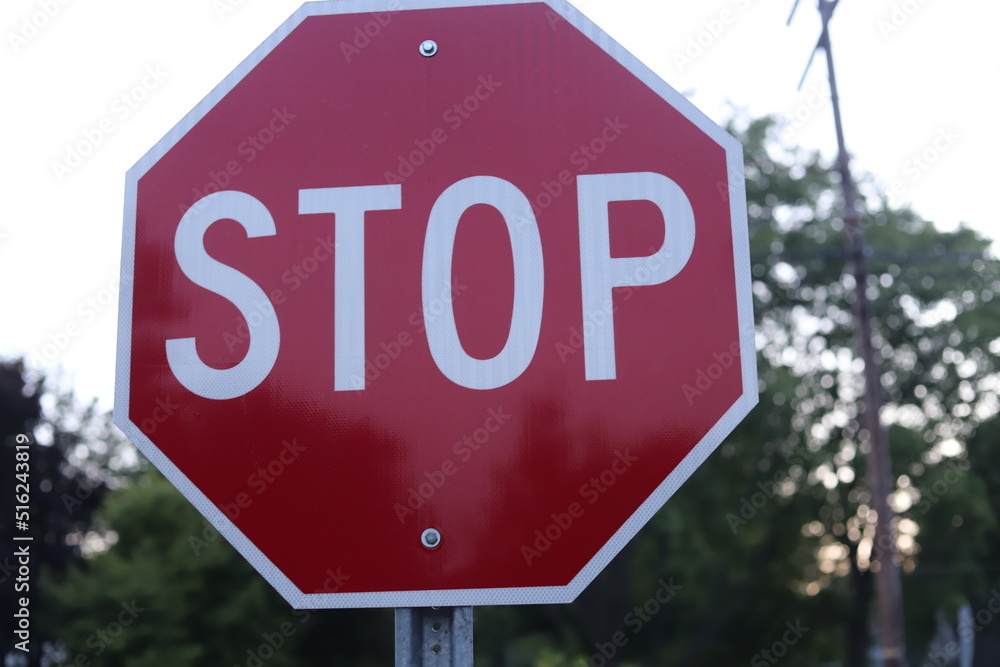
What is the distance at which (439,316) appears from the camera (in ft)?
4.26

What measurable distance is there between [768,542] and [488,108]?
75.7 feet

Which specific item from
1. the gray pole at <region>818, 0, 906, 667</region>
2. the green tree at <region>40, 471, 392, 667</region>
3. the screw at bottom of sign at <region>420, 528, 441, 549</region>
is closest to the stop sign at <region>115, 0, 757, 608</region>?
the screw at bottom of sign at <region>420, 528, 441, 549</region>

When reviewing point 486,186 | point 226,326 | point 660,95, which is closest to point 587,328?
point 486,186

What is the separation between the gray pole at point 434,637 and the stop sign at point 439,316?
0.11 ft

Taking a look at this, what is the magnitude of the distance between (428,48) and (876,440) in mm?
12285

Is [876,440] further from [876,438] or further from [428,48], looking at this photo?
[428,48]

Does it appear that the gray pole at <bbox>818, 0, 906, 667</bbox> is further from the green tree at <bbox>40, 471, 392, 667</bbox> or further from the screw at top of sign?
the green tree at <bbox>40, 471, 392, 667</bbox>

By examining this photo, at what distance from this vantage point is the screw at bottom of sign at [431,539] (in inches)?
49.0

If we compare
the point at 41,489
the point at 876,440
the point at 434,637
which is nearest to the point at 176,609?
the point at 41,489

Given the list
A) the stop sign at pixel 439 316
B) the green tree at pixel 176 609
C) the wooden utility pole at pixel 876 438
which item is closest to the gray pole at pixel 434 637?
the stop sign at pixel 439 316

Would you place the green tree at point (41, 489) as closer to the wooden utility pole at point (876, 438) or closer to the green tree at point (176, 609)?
the green tree at point (176, 609)

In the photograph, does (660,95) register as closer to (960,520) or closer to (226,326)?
(226,326)

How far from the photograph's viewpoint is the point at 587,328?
4.20 feet

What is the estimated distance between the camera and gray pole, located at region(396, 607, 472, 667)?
1224 mm
